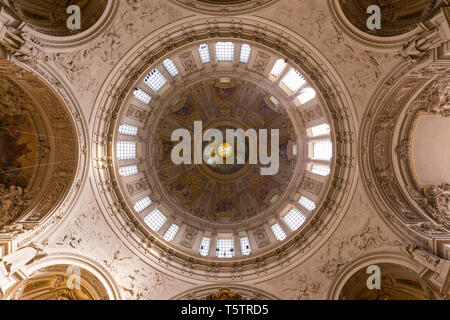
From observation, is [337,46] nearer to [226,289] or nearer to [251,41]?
[251,41]

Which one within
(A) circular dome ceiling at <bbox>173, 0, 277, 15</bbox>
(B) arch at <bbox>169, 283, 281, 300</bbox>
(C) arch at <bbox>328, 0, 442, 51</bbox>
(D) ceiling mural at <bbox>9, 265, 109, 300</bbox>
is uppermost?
(A) circular dome ceiling at <bbox>173, 0, 277, 15</bbox>

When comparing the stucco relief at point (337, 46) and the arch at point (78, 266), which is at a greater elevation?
the stucco relief at point (337, 46)

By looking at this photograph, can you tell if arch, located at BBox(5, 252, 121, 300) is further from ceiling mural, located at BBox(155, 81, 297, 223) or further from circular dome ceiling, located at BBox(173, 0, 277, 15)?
circular dome ceiling, located at BBox(173, 0, 277, 15)

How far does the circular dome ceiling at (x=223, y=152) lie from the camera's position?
76.7 ft

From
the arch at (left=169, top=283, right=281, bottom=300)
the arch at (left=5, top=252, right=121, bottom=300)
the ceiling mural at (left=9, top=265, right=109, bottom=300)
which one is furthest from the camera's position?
the arch at (left=169, top=283, right=281, bottom=300)

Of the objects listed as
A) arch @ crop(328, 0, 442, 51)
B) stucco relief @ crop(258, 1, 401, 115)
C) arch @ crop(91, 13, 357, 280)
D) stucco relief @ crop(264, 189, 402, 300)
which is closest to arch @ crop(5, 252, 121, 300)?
arch @ crop(91, 13, 357, 280)

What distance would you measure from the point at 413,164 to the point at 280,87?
12.1 m

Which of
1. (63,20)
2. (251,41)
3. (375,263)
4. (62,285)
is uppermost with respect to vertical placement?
(63,20)

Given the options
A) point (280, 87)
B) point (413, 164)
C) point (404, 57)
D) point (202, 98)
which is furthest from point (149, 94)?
point (413, 164)

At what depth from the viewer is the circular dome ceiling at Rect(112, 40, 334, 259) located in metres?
23.4

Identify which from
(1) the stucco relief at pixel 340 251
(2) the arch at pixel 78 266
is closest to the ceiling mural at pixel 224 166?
(1) the stucco relief at pixel 340 251

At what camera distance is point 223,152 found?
32906mm

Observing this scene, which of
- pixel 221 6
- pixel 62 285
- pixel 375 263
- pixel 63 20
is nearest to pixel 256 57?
pixel 221 6

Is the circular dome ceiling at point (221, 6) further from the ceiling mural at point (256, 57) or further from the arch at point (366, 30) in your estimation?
the arch at point (366, 30)
